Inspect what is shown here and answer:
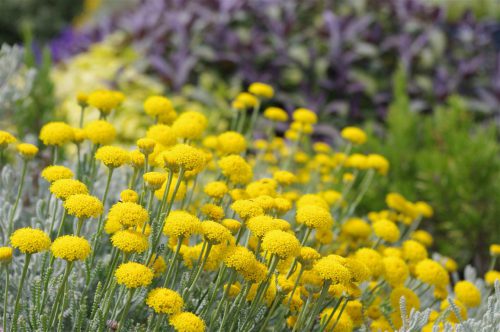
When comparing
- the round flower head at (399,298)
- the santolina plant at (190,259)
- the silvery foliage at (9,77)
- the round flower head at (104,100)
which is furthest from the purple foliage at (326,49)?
the round flower head at (399,298)

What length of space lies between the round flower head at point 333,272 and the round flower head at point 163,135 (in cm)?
61

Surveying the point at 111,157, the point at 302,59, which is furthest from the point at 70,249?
the point at 302,59

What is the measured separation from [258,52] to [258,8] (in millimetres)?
584

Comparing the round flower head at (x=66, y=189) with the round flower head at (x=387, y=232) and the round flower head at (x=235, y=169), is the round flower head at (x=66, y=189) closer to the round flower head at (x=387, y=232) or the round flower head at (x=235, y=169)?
the round flower head at (x=235, y=169)

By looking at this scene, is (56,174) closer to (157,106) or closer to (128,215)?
(128,215)

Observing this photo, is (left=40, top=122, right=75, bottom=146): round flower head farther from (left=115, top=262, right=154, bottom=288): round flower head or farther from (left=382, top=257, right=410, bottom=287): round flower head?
(left=382, top=257, right=410, bottom=287): round flower head

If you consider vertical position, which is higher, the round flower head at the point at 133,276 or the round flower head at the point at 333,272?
the round flower head at the point at 333,272

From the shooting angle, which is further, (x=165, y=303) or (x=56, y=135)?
(x=56, y=135)

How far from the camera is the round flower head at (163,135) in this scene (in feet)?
5.98

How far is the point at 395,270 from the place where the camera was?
72.1 inches

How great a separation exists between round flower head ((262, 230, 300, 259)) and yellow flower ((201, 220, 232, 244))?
9cm

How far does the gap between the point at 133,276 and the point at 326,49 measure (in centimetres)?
427

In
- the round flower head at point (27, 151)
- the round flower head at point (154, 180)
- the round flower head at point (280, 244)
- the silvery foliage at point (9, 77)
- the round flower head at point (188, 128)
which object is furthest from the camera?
the silvery foliage at point (9, 77)

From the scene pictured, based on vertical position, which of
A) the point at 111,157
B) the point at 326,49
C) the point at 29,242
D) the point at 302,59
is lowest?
the point at 29,242
